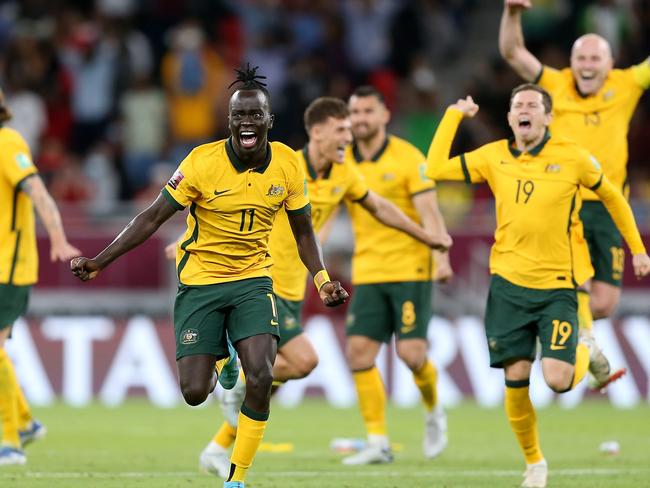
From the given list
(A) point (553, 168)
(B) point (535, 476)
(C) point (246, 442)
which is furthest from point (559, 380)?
(C) point (246, 442)

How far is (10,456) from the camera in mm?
10977

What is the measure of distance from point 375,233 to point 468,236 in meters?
5.59

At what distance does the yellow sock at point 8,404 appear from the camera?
11.1 meters

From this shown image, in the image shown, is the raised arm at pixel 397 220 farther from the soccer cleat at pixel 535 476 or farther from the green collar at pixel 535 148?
the soccer cleat at pixel 535 476

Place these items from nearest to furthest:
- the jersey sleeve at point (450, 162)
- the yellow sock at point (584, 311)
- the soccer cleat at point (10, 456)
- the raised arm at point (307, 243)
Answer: the raised arm at point (307, 243) < the jersey sleeve at point (450, 162) < the soccer cleat at point (10, 456) < the yellow sock at point (584, 311)

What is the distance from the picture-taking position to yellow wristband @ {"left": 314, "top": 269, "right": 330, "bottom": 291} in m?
9.02

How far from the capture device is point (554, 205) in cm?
1016

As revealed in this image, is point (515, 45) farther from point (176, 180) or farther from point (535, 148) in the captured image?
point (176, 180)

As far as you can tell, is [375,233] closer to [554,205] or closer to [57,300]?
[554,205]

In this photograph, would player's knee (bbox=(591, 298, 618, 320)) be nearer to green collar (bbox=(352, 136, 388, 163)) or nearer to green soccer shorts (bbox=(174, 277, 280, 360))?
green collar (bbox=(352, 136, 388, 163))

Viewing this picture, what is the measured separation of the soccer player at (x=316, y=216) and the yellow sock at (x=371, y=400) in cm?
105

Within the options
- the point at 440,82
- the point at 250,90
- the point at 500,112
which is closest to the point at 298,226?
the point at 250,90

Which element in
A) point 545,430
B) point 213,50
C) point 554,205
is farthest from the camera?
point 213,50

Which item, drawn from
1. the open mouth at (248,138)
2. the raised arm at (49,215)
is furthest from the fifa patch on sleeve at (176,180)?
the raised arm at (49,215)
